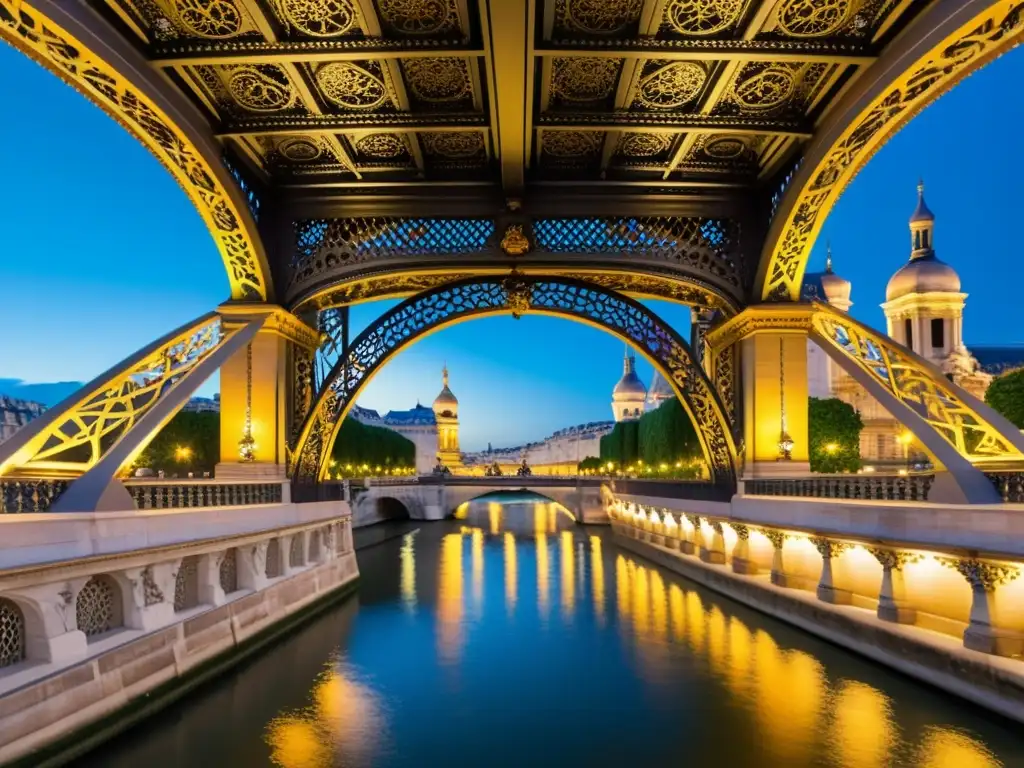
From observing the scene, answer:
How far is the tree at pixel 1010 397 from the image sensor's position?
3047cm

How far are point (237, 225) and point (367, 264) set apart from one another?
280 cm

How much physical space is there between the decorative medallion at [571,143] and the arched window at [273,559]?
8.66m

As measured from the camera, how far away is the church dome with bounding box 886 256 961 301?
55750 millimetres

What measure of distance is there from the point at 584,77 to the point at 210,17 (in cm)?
541

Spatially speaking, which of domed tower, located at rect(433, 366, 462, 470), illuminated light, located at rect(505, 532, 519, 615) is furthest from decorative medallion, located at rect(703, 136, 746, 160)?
domed tower, located at rect(433, 366, 462, 470)

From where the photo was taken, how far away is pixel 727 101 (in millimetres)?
13812

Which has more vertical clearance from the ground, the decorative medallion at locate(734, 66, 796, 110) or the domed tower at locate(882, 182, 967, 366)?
the domed tower at locate(882, 182, 967, 366)

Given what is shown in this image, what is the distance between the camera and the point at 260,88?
1307cm

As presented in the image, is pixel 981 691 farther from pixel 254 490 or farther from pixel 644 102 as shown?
pixel 254 490

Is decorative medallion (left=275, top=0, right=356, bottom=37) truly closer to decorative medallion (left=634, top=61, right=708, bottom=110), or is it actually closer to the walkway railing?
decorative medallion (left=634, top=61, right=708, bottom=110)

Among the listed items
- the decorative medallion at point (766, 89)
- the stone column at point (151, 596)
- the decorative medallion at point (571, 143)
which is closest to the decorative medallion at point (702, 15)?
the decorative medallion at point (766, 89)

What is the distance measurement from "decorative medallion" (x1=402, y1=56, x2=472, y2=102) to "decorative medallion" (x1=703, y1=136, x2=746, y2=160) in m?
4.98

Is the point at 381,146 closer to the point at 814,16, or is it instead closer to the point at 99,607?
the point at 814,16

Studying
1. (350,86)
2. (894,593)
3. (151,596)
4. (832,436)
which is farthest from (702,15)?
(832,436)
